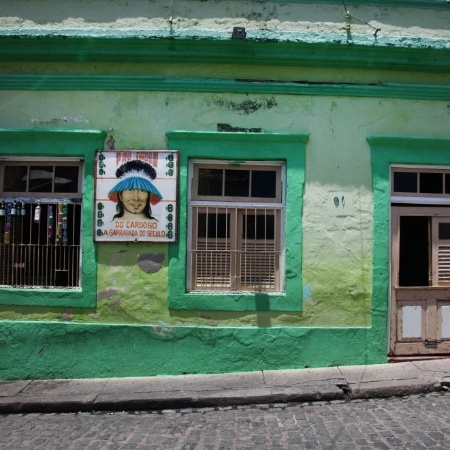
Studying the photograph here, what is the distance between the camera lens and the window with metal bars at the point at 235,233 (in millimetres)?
6461

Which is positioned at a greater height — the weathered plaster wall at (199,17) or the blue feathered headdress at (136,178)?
the weathered plaster wall at (199,17)

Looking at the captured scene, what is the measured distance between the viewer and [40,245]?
649 centimetres

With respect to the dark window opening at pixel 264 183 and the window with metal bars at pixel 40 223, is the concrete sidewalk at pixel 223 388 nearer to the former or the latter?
the window with metal bars at pixel 40 223

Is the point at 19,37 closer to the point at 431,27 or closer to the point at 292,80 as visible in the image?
the point at 292,80

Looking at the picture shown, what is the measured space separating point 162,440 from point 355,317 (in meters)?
3.04

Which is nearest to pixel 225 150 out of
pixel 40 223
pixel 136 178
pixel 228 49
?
pixel 136 178

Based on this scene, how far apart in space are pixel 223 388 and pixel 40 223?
124 inches

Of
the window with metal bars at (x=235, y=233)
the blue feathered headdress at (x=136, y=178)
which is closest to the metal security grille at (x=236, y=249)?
the window with metal bars at (x=235, y=233)

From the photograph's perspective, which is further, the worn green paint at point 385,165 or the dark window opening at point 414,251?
the dark window opening at point 414,251

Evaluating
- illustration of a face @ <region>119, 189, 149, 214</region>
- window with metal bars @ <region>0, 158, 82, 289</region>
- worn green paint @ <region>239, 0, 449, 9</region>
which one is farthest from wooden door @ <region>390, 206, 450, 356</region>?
window with metal bars @ <region>0, 158, 82, 289</region>

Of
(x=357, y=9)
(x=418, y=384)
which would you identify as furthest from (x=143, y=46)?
(x=418, y=384)

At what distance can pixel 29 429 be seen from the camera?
4824 millimetres

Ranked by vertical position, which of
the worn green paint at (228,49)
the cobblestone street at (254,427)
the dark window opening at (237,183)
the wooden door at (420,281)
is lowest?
the cobblestone street at (254,427)

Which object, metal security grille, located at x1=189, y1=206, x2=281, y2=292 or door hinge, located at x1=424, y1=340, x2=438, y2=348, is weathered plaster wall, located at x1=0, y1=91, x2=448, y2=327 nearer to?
metal security grille, located at x1=189, y1=206, x2=281, y2=292
